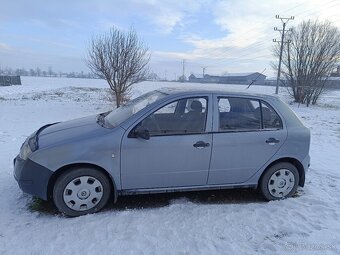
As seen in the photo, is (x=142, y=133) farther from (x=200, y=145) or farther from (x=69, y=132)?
(x=69, y=132)

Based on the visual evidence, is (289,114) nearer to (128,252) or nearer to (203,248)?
(203,248)

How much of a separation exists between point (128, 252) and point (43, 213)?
1.43m

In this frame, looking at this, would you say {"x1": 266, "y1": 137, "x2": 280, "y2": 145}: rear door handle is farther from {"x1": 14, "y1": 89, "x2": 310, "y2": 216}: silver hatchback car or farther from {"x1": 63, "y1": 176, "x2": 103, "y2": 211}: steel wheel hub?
{"x1": 63, "y1": 176, "x2": 103, "y2": 211}: steel wheel hub

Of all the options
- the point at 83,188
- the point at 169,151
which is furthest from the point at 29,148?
the point at 169,151

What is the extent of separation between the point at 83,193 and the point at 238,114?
7.62 feet

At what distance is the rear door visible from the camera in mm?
3877

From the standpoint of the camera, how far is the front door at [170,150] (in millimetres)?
3623

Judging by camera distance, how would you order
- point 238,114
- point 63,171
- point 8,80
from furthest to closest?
point 8,80 < point 238,114 < point 63,171

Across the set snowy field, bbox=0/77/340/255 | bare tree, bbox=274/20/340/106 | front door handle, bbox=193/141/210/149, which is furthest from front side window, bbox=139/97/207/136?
bare tree, bbox=274/20/340/106

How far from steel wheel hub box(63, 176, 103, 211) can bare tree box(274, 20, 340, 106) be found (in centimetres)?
2408

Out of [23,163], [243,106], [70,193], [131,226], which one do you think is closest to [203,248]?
[131,226]

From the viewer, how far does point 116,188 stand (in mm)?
3693

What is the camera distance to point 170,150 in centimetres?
369

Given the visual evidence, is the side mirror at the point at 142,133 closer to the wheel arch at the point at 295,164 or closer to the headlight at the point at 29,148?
the headlight at the point at 29,148
